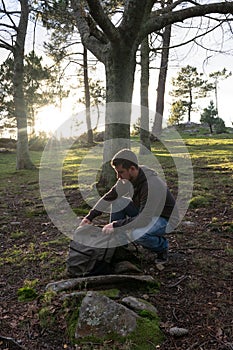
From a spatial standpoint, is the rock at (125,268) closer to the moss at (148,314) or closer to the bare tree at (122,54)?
the moss at (148,314)

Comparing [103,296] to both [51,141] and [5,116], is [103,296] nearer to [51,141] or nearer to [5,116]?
[51,141]

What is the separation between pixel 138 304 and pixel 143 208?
3.85 feet

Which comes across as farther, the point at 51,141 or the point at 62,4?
the point at 51,141

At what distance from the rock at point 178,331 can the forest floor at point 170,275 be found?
3 centimetres

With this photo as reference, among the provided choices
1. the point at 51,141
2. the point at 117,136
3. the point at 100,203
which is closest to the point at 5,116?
the point at 51,141

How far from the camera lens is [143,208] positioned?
407 cm

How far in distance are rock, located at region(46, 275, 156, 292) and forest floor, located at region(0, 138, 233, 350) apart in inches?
5.5

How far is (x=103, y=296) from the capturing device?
3.15m

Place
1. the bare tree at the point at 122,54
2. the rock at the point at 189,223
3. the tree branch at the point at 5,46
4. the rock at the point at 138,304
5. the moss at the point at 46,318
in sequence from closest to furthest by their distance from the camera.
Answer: the moss at the point at 46,318 < the rock at the point at 138,304 < the rock at the point at 189,223 < the bare tree at the point at 122,54 < the tree branch at the point at 5,46

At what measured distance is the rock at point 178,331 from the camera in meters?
2.89

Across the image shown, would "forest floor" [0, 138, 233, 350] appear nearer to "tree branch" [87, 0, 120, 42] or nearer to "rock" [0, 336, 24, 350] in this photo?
"rock" [0, 336, 24, 350]

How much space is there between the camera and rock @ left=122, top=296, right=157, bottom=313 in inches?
125

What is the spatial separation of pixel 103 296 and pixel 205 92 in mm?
47149

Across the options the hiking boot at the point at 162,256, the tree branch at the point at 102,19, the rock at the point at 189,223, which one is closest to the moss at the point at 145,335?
the hiking boot at the point at 162,256
